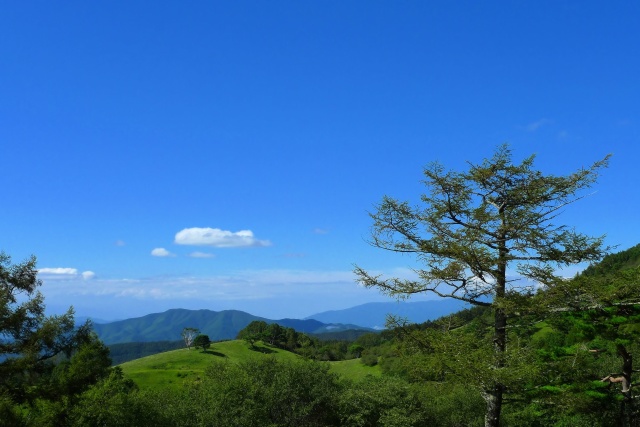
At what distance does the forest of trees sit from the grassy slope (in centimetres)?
5893

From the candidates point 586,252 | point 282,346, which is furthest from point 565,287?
point 282,346

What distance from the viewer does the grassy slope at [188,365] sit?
93000 mm

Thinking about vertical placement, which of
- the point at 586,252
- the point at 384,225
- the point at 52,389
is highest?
the point at 384,225

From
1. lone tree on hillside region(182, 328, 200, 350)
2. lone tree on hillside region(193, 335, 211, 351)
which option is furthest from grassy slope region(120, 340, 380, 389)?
lone tree on hillside region(182, 328, 200, 350)

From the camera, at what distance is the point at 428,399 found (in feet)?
113

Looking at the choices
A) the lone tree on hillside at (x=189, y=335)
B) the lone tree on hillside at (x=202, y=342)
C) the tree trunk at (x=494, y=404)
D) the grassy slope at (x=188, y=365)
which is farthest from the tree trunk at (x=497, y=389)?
the lone tree on hillside at (x=189, y=335)

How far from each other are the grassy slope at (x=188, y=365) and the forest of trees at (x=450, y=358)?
58932 mm

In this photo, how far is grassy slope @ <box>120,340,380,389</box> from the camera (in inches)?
3661

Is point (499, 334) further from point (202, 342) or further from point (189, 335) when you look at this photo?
point (189, 335)

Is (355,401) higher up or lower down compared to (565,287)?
lower down

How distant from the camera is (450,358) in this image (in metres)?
14.7

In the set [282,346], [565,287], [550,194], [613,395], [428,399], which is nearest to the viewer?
[565,287]

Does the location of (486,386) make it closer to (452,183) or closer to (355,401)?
(452,183)

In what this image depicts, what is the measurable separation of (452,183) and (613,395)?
17900 mm
